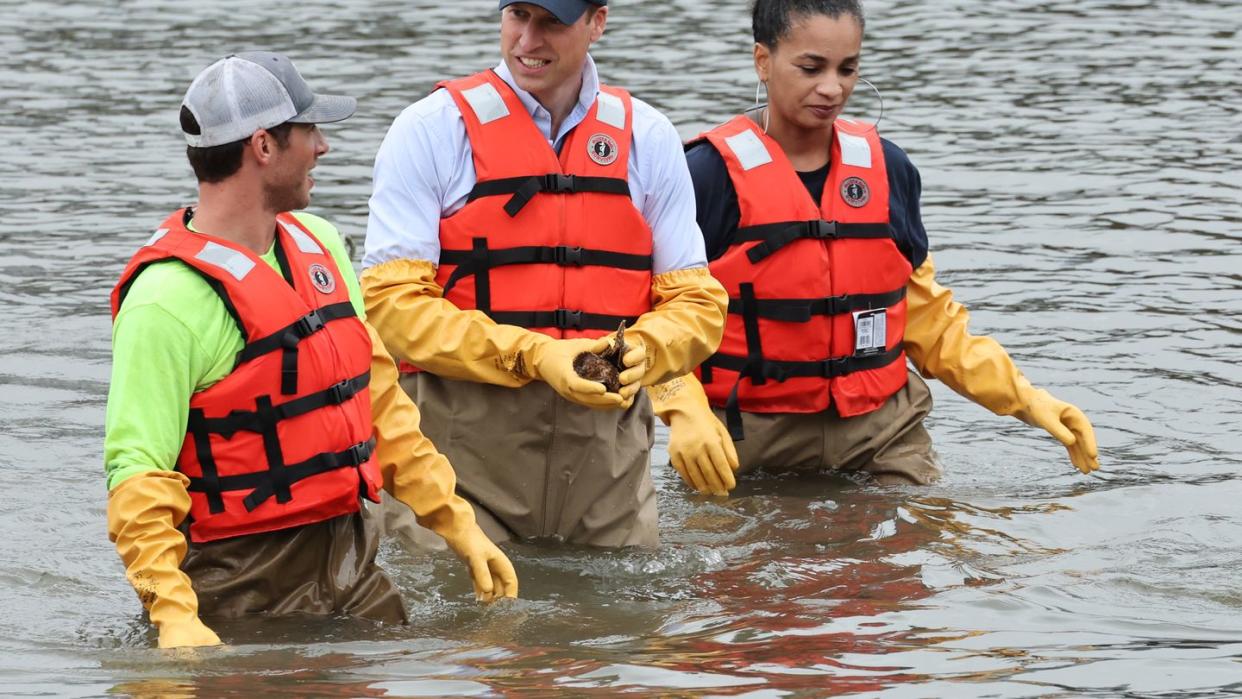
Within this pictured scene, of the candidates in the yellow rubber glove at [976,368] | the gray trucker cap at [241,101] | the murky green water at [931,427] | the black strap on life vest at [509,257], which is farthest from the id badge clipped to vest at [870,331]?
the gray trucker cap at [241,101]

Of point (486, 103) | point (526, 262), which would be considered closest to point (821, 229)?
point (526, 262)

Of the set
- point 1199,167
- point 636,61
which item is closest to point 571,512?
point 1199,167

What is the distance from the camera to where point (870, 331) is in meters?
7.54

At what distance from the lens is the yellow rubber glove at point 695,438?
7.02 meters

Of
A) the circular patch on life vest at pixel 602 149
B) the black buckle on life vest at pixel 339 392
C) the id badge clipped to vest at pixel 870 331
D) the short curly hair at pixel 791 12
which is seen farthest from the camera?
the id badge clipped to vest at pixel 870 331

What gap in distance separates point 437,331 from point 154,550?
1.46 meters

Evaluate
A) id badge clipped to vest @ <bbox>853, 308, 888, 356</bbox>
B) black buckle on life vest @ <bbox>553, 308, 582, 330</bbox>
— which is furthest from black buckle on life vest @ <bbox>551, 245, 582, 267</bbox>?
id badge clipped to vest @ <bbox>853, 308, 888, 356</bbox>

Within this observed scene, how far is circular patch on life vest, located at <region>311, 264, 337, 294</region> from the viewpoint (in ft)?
18.3

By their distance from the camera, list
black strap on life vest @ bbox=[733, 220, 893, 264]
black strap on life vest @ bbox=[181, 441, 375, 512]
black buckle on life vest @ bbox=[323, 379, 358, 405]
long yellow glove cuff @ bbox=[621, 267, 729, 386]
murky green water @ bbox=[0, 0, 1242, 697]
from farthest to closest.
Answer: black strap on life vest @ bbox=[733, 220, 893, 264] < long yellow glove cuff @ bbox=[621, 267, 729, 386] < murky green water @ bbox=[0, 0, 1242, 697] < black buckle on life vest @ bbox=[323, 379, 358, 405] < black strap on life vest @ bbox=[181, 441, 375, 512]

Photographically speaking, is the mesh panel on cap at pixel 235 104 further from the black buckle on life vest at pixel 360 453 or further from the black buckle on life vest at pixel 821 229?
the black buckle on life vest at pixel 821 229

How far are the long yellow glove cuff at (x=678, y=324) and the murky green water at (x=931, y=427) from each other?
772 mm

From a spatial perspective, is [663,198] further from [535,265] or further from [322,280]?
[322,280]

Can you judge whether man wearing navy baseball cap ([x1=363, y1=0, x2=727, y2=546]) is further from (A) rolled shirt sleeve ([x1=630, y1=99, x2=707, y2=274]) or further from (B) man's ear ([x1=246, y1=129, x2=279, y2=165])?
(B) man's ear ([x1=246, y1=129, x2=279, y2=165])

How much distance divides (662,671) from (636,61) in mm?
13841
